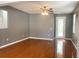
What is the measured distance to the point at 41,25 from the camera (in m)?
8.15

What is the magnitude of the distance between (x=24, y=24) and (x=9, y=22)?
2052mm

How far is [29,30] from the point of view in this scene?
27.0ft

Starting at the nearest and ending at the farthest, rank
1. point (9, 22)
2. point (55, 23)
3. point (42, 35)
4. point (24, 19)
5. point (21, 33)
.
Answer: point (9, 22)
point (21, 33)
point (24, 19)
point (42, 35)
point (55, 23)

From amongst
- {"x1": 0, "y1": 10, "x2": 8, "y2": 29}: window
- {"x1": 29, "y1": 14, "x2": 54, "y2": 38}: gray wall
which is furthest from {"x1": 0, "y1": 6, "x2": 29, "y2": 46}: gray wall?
{"x1": 29, "y1": 14, "x2": 54, "y2": 38}: gray wall

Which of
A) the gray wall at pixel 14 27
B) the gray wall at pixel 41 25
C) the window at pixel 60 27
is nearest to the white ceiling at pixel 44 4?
the gray wall at pixel 14 27

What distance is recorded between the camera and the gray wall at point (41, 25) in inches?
318

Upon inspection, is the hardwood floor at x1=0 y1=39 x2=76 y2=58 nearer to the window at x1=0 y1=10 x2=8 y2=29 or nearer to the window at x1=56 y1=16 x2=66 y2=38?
the window at x1=0 y1=10 x2=8 y2=29

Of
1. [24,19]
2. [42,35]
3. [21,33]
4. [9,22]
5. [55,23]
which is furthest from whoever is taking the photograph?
[55,23]

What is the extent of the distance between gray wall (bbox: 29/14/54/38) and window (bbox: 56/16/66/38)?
0.61 meters

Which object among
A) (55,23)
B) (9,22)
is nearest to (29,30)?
(55,23)

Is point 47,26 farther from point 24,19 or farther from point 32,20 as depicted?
point 24,19

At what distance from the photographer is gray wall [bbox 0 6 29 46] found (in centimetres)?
500

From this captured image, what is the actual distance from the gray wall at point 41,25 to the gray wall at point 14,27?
875 mm

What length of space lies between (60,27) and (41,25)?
160cm
